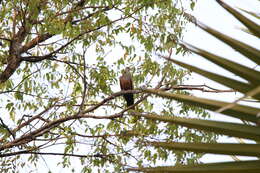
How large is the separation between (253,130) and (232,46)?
195 mm

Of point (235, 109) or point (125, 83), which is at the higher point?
point (125, 83)

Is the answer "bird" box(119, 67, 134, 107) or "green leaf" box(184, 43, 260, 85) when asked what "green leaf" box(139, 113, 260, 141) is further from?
"bird" box(119, 67, 134, 107)

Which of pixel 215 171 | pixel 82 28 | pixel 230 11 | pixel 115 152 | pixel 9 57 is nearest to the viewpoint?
pixel 215 171

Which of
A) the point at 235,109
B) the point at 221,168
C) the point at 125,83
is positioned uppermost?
the point at 125,83

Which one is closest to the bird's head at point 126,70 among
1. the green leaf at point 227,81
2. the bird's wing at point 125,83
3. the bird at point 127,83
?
the bird at point 127,83

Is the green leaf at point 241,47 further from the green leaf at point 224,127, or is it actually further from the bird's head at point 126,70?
the bird's head at point 126,70

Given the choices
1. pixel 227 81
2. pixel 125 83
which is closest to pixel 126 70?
pixel 125 83

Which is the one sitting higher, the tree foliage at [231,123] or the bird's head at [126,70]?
the bird's head at [126,70]

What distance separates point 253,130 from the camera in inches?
43.1

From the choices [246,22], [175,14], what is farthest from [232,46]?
[175,14]

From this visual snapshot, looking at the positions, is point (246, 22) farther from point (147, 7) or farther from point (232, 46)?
point (147, 7)

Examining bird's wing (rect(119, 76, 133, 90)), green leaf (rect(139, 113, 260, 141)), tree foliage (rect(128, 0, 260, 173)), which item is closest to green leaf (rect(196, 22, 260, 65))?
tree foliage (rect(128, 0, 260, 173))

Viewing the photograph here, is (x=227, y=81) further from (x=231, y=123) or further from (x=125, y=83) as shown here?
(x=125, y=83)

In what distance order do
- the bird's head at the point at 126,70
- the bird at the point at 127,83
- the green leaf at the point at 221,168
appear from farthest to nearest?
the bird at the point at 127,83 < the bird's head at the point at 126,70 < the green leaf at the point at 221,168
